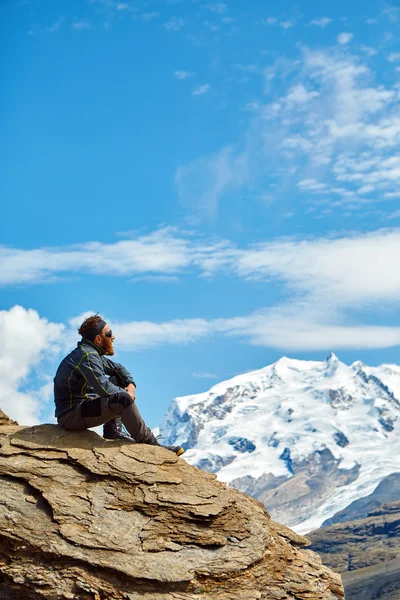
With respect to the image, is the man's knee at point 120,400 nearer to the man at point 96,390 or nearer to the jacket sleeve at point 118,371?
the man at point 96,390

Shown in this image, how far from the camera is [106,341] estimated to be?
19156 millimetres

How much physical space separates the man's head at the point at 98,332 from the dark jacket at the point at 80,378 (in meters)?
0.15

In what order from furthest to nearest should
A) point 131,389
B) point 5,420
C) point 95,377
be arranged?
point 5,420 < point 131,389 < point 95,377

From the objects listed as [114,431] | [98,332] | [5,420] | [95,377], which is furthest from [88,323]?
[5,420]

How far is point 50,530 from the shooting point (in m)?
16.8

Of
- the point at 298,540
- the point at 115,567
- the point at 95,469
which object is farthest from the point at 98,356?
the point at 298,540

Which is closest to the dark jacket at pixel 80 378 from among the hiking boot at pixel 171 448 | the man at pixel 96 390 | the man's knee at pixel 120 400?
the man at pixel 96 390

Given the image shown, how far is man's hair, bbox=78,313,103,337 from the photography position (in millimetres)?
19125

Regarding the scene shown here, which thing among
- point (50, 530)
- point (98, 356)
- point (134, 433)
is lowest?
point (50, 530)

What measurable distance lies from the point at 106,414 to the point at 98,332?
2.19 meters

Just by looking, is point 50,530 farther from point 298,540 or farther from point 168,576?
point 298,540

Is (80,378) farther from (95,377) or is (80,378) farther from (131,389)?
(131,389)

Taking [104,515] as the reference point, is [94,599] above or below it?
below

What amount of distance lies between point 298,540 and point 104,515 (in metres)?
5.96
